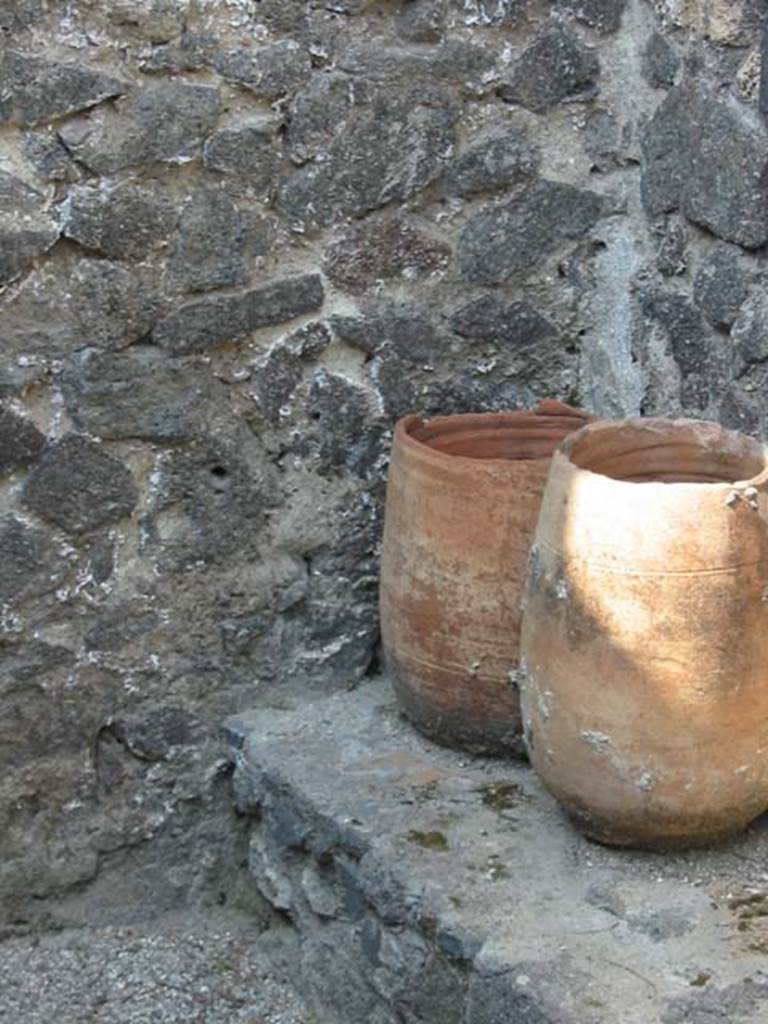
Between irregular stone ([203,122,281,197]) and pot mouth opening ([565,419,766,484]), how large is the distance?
672 millimetres

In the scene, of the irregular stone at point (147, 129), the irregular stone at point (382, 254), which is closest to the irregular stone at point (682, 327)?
the irregular stone at point (382, 254)

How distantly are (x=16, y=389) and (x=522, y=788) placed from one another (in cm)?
93

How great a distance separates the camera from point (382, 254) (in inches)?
112

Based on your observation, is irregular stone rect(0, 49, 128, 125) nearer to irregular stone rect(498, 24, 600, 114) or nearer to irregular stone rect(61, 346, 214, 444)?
irregular stone rect(61, 346, 214, 444)

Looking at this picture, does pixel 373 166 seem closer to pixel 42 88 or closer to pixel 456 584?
pixel 42 88

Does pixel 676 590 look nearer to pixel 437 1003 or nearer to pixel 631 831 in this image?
pixel 631 831

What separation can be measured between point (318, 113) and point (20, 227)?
Answer: 49 cm

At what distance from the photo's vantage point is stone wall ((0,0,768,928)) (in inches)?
104

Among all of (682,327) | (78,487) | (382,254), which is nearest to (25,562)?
(78,487)

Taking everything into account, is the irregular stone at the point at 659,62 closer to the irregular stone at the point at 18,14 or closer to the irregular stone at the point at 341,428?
the irregular stone at the point at 341,428

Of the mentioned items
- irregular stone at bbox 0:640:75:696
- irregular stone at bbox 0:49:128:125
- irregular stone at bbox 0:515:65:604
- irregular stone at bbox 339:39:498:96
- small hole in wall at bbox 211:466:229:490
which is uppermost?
irregular stone at bbox 339:39:498:96

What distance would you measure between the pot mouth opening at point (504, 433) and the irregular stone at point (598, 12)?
62 cm

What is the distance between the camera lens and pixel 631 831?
234 cm

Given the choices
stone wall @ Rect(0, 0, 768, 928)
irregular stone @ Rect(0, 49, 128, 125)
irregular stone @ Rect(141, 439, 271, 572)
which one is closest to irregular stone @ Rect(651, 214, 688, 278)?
stone wall @ Rect(0, 0, 768, 928)
